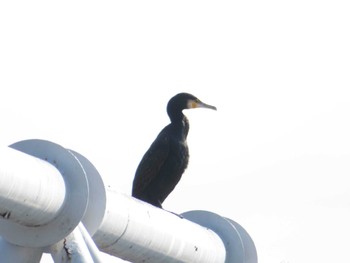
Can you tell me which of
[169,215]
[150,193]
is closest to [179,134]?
[150,193]

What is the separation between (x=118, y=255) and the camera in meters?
4.73

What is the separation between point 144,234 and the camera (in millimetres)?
4719

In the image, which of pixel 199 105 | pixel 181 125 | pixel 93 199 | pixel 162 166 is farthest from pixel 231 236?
pixel 199 105

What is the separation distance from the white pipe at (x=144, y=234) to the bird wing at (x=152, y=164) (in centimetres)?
611

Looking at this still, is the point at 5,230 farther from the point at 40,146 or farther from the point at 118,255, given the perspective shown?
the point at 118,255

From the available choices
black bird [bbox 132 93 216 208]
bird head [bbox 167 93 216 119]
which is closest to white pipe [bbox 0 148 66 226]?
black bird [bbox 132 93 216 208]

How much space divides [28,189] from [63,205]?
0.93 feet

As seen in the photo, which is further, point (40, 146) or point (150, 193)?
point (150, 193)

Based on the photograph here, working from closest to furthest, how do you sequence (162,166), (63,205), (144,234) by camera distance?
(63,205)
(144,234)
(162,166)

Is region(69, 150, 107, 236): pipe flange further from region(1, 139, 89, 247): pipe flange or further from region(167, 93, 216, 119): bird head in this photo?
region(167, 93, 216, 119): bird head

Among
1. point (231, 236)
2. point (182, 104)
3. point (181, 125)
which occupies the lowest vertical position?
point (181, 125)

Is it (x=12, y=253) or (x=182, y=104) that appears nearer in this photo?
(x=12, y=253)

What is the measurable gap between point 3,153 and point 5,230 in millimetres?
453

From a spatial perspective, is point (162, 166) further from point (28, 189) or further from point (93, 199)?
point (28, 189)
